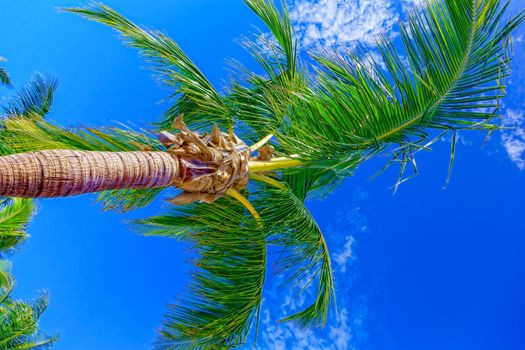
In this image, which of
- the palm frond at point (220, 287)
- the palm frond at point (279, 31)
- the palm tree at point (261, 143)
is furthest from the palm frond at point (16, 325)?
the palm frond at point (279, 31)

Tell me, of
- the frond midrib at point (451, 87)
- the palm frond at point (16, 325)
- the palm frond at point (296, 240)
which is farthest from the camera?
the palm frond at point (16, 325)

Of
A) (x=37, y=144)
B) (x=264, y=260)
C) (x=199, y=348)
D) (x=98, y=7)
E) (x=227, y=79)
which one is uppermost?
(x=98, y=7)

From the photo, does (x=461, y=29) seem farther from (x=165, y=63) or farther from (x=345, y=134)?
Answer: (x=165, y=63)

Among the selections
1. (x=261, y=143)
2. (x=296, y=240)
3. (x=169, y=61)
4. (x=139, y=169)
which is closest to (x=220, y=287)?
(x=296, y=240)

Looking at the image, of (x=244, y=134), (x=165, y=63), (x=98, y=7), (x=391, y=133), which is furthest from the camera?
(x=244, y=134)

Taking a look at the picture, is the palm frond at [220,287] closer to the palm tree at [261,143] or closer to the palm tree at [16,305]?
the palm tree at [261,143]

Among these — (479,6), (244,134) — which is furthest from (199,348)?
(479,6)

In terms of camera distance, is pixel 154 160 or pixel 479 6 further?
pixel 154 160

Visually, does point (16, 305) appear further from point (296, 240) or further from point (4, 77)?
point (4, 77)
